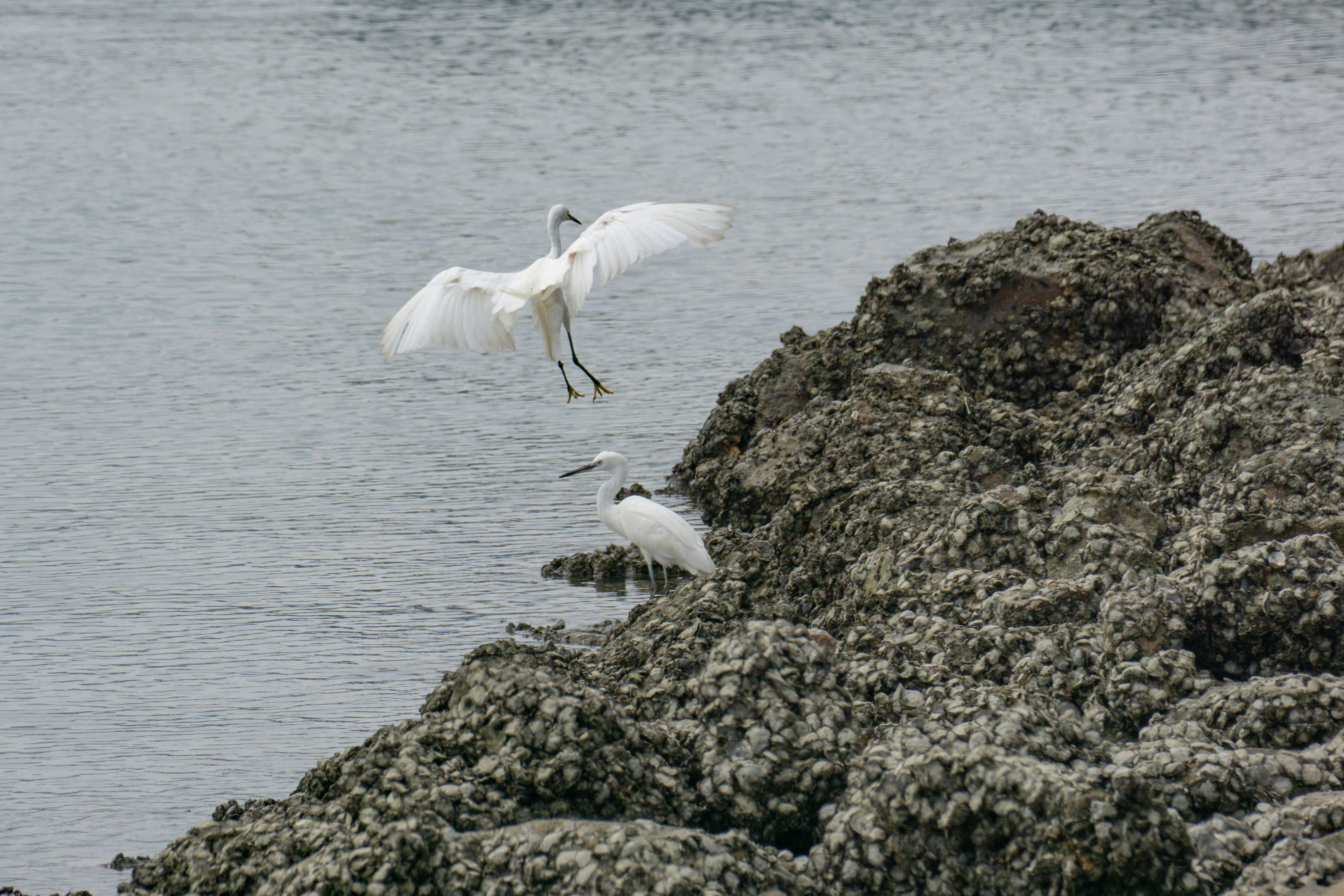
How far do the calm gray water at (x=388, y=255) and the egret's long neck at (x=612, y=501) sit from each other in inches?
20.1

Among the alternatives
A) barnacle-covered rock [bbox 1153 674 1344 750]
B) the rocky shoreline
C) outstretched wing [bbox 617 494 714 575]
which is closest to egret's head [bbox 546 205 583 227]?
the rocky shoreline

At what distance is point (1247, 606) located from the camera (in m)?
7.00

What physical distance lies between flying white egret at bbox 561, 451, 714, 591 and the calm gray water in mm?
536

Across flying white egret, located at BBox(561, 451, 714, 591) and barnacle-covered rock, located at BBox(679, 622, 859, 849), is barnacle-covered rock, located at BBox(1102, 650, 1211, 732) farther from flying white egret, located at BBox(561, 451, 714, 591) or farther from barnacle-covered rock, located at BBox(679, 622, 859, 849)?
flying white egret, located at BBox(561, 451, 714, 591)

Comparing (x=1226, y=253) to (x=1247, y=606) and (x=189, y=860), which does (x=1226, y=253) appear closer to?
(x=1247, y=606)

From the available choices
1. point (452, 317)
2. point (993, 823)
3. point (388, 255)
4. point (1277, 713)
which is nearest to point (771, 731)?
point (993, 823)

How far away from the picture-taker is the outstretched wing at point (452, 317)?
32.1 ft

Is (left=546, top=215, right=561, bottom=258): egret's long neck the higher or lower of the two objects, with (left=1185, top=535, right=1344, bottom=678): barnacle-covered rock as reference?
higher

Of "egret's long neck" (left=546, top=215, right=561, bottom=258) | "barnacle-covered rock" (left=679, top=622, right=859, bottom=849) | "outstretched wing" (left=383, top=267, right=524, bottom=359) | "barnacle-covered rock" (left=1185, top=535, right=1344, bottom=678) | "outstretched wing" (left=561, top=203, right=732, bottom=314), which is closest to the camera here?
"barnacle-covered rock" (left=679, top=622, right=859, bottom=849)

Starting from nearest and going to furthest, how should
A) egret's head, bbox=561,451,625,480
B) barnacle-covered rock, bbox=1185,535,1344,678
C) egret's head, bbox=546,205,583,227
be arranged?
1. barnacle-covered rock, bbox=1185,535,1344,678
2. egret's head, bbox=561,451,625,480
3. egret's head, bbox=546,205,583,227

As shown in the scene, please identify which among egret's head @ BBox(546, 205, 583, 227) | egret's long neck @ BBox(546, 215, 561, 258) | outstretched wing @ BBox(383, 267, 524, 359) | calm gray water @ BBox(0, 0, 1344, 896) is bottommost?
calm gray water @ BBox(0, 0, 1344, 896)

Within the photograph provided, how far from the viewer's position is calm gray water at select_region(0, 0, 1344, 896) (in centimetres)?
944

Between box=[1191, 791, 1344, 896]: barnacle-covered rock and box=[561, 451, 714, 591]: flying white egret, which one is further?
box=[561, 451, 714, 591]: flying white egret

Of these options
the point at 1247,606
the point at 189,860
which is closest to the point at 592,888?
the point at 189,860
